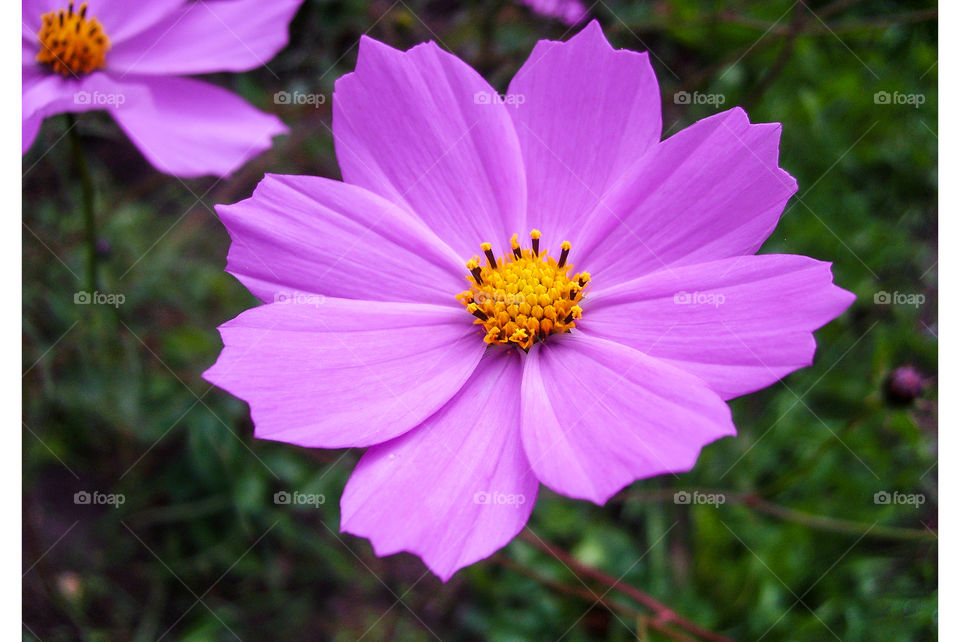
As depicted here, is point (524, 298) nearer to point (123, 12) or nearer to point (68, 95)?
point (68, 95)

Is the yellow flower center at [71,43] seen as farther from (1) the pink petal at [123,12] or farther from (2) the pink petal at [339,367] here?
(2) the pink petal at [339,367]

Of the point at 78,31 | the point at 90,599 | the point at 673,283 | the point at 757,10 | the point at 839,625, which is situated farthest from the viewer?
the point at 757,10

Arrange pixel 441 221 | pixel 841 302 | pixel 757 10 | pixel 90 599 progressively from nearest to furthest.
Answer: pixel 841 302, pixel 441 221, pixel 90 599, pixel 757 10

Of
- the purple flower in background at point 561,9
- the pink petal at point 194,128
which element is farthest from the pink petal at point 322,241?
the purple flower in background at point 561,9

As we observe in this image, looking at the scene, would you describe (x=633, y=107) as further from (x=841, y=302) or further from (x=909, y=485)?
(x=909, y=485)

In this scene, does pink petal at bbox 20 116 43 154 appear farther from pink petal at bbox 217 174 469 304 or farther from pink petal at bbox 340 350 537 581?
pink petal at bbox 340 350 537 581

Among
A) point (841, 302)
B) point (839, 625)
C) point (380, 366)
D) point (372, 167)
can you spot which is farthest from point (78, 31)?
point (839, 625)
